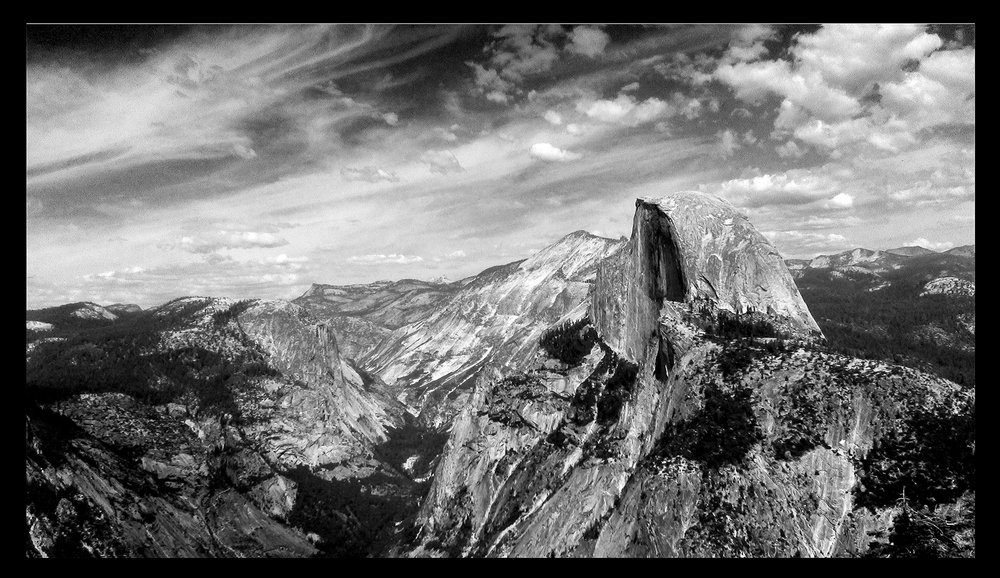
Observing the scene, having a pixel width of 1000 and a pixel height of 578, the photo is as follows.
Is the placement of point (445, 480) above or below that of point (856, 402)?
below

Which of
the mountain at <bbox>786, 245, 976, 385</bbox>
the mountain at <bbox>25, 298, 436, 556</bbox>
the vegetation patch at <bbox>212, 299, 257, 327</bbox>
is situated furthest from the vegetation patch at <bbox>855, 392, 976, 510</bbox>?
the vegetation patch at <bbox>212, 299, 257, 327</bbox>

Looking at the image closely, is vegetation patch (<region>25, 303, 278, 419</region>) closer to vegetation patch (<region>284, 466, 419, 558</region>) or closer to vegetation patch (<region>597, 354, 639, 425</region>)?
vegetation patch (<region>284, 466, 419, 558</region>)

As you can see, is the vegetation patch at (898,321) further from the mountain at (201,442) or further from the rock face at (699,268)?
the mountain at (201,442)

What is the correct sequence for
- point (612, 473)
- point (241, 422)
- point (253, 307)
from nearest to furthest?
point (612, 473), point (241, 422), point (253, 307)

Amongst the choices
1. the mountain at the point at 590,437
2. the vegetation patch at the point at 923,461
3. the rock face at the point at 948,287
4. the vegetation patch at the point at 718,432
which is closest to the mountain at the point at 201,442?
the mountain at the point at 590,437
